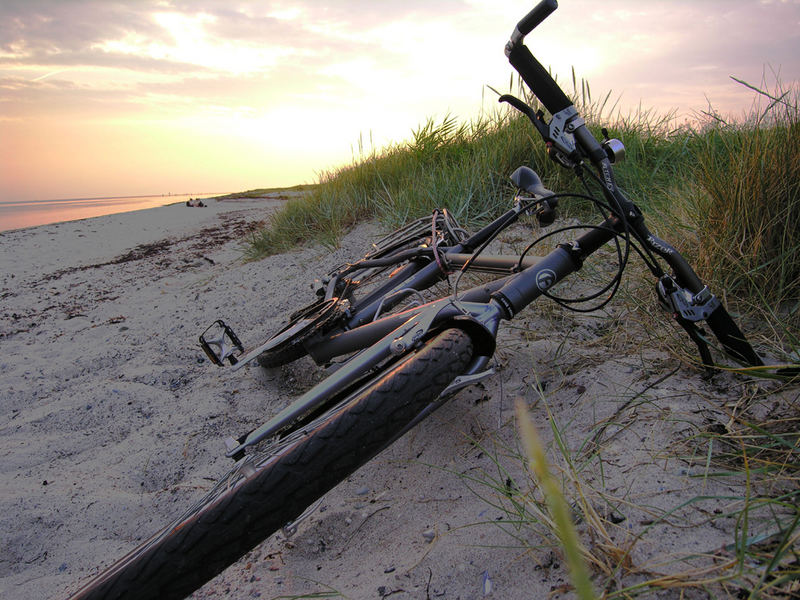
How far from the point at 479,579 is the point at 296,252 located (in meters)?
4.85

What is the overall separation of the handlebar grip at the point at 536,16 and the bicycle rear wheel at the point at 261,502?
3.38 feet

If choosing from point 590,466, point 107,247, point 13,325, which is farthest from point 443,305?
point 107,247

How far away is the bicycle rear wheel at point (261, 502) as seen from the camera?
1203 millimetres

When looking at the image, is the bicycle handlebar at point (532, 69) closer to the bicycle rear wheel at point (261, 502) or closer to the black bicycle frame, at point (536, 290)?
the black bicycle frame, at point (536, 290)

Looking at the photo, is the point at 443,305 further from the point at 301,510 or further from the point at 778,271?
the point at 778,271

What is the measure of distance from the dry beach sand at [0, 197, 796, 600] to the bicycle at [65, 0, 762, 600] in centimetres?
30

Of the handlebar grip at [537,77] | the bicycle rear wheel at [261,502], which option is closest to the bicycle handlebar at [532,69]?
the handlebar grip at [537,77]

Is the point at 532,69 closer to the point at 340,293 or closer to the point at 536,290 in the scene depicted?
the point at 536,290

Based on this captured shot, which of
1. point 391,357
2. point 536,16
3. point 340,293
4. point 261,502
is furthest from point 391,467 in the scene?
point 536,16

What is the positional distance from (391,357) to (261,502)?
615mm

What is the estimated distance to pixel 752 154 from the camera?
233cm

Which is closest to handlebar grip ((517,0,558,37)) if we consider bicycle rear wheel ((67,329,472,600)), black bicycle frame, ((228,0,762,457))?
black bicycle frame, ((228,0,762,457))

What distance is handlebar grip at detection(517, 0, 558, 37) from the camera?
4.61 feet

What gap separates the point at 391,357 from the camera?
167 centimetres
